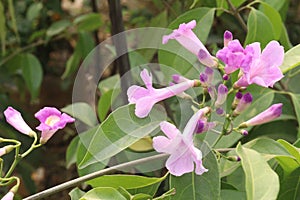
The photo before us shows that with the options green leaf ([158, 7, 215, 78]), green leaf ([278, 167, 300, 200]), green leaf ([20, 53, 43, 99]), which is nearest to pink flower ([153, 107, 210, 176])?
green leaf ([278, 167, 300, 200])

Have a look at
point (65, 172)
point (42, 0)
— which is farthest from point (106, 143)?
point (65, 172)

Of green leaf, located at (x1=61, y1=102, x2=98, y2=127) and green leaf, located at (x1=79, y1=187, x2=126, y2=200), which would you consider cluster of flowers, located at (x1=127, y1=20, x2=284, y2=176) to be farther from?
green leaf, located at (x1=61, y1=102, x2=98, y2=127)

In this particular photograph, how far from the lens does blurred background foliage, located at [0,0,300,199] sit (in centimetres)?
135

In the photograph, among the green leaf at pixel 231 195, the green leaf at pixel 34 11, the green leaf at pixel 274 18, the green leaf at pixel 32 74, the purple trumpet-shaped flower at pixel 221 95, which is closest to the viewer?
the purple trumpet-shaped flower at pixel 221 95

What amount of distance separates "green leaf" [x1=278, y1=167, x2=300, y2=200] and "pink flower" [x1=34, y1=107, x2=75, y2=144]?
0.30 m

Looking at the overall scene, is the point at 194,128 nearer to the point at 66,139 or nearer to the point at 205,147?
the point at 205,147

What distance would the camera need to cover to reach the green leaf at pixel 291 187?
2.86 feet

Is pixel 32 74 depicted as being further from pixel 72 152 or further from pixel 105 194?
pixel 105 194

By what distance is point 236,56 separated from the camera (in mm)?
736

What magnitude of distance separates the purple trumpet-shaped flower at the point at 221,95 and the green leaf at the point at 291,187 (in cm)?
16

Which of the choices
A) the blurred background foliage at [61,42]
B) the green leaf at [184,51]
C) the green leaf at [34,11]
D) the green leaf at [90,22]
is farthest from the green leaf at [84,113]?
the green leaf at [34,11]

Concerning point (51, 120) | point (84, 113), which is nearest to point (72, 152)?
point (84, 113)

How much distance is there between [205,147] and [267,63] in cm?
13

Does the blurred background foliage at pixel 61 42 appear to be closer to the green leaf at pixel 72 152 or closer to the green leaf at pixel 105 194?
the green leaf at pixel 72 152
